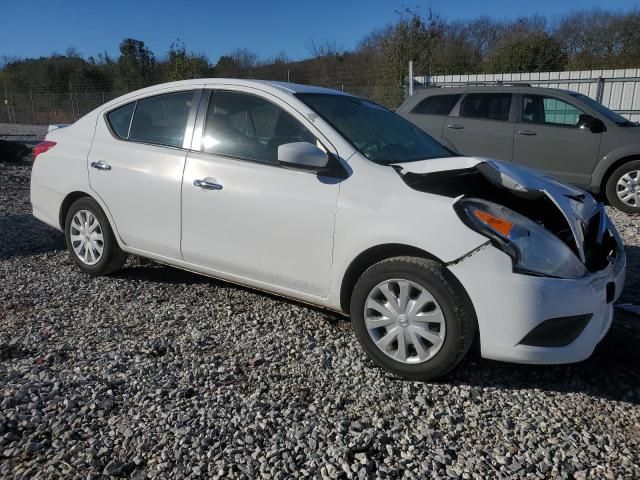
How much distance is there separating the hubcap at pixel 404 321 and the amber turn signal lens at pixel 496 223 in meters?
0.48

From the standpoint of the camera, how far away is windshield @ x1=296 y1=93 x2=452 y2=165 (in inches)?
136

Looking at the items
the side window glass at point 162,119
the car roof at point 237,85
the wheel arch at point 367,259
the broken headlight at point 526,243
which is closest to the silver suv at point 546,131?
the car roof at point 237,85

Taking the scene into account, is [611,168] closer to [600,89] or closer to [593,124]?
[593,124]

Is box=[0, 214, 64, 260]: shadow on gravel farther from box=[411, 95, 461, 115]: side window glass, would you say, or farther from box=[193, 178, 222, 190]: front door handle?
box=[411, 95, 461, 115]: side window glass

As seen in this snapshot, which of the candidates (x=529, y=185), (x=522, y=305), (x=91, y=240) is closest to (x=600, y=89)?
(x=529, y=185)

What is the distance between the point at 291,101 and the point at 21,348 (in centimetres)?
235

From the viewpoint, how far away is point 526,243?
8.71 ft

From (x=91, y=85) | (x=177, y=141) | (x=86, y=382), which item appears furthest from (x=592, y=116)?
(x=91, y=85)

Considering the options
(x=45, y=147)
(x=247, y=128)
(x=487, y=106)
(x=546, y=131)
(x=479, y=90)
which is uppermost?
(x=479, y=90)

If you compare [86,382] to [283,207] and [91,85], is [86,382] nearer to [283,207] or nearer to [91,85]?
[283,207]

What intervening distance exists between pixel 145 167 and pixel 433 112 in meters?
5.76

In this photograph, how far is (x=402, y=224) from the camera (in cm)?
288

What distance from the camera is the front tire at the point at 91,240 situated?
14.4 feet

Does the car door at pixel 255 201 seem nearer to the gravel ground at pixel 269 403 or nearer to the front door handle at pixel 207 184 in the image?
the front door handle at pixel 207 184
